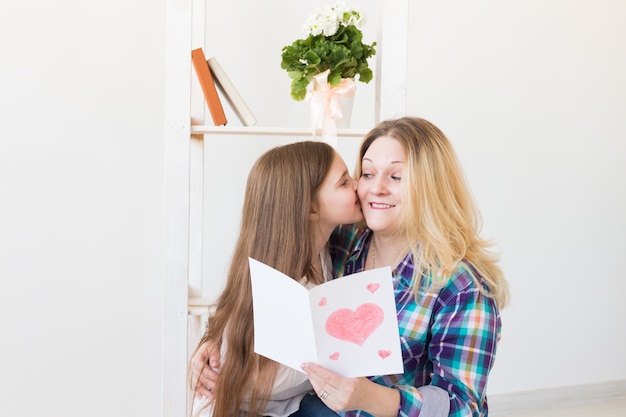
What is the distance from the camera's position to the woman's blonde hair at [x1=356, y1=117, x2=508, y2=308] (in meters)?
1.60

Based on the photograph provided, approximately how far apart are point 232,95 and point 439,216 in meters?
0.86

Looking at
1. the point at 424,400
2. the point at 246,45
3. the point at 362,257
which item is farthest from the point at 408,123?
the point at 246,45

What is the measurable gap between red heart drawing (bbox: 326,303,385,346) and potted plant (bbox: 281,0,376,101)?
3.21ft

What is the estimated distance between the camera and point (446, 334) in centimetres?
154

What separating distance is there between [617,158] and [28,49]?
2887 millimetres

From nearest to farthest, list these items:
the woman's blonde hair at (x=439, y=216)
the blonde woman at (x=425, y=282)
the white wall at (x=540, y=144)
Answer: the blonde woman at (x=425, y=282) < the woman's blonde hair at (x=439, y=216) < the white wall at (x=540, y=144)

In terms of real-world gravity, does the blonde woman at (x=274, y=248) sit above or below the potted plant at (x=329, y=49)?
below

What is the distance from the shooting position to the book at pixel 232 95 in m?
2.20

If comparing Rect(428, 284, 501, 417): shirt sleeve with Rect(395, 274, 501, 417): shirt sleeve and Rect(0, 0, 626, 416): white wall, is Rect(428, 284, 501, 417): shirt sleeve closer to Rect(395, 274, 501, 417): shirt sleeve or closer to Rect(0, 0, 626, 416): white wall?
Rect(395, 274, 501, 417): shirt sleeve

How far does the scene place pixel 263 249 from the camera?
1677 mm

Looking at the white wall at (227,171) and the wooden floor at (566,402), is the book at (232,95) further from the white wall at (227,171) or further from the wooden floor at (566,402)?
the wooden floor at (566,402)

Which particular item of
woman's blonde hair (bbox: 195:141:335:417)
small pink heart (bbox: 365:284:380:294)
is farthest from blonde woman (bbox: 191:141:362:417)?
small pink heart (bbox: 365:284:380:294)

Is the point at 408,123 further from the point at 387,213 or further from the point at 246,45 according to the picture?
the point at 246,45

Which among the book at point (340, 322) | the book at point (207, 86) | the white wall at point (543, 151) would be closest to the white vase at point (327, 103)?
the book at point (207, 86)
